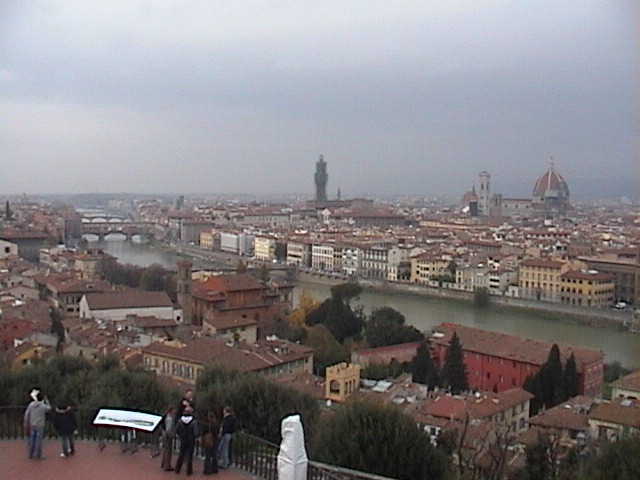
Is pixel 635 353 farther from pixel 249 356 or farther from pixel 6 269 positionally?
pixel 6 269

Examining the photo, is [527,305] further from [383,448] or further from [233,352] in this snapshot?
[383,448]

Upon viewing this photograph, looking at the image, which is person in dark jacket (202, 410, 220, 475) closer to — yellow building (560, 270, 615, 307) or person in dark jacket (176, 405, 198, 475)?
person in dark jacket (176, 405, 198, 475)

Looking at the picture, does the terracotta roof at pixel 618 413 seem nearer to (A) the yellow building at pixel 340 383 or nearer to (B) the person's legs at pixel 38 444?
(A) the yellow building at pixel 340 383

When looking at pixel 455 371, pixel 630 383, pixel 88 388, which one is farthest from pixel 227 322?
pixel 88 388

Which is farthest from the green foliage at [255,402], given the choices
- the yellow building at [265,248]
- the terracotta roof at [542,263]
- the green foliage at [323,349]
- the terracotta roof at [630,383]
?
the yellow building at [265,248]

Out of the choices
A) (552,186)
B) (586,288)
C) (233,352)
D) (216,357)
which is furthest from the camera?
(552,186)

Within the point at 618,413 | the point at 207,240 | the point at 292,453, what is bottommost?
the point at 207,240

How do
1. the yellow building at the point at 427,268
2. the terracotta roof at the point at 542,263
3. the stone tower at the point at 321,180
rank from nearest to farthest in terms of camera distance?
1. the terracotta roof at the point at 542,263
2. the yellow building at the point at 427,268
3. the stone tower at the point at 321,180

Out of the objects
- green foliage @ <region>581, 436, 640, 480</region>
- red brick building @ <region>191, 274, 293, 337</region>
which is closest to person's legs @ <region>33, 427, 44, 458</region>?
green foliage @ <region>581, 436, 640, 480</region>
